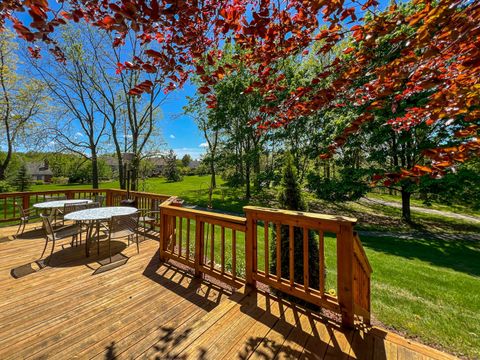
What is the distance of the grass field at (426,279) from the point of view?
2.70 metres

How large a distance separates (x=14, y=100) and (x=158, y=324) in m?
14.9

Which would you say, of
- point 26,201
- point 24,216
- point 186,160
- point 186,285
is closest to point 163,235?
point 186,285

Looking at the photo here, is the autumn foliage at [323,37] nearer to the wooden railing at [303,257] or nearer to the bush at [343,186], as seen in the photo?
the wooden railing at [303,257]

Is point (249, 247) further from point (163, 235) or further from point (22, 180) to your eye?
point (22, 180)

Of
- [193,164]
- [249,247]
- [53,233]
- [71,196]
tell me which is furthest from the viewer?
[193,164]

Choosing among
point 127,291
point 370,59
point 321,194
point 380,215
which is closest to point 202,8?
point 370,59

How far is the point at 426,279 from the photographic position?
4.51m

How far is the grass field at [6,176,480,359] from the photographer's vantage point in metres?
2.70

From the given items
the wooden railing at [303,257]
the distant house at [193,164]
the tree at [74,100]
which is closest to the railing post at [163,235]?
the wooden railing at [303,257]

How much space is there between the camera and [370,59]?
2148 mm

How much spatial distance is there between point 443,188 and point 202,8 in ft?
34.8

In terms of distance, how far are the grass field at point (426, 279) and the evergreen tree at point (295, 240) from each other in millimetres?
1185

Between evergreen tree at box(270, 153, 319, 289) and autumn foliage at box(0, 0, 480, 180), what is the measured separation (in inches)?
39.3

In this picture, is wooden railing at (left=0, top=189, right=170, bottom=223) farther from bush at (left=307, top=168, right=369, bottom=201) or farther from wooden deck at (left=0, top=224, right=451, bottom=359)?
bush at (left=307, top=168, right=369, bottom=201)
